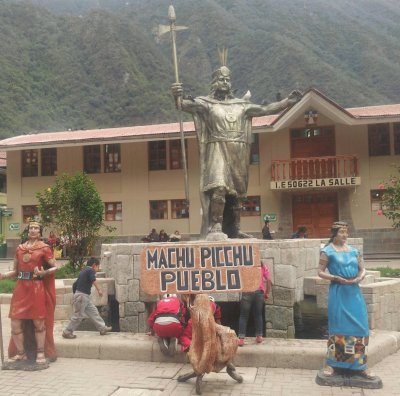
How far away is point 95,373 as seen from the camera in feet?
18.0

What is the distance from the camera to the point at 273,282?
6.29m

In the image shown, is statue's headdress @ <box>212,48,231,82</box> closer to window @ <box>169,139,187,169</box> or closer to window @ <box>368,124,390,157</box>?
window @ <box>368,124,390,157</box>

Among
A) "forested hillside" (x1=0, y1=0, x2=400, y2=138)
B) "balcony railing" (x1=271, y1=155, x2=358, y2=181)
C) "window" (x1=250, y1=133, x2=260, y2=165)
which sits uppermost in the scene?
"forested hillside" (x1=0, y1=0, x2=400, y2=138)

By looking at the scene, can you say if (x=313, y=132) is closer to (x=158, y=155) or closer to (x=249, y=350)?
(x=158, y=155)

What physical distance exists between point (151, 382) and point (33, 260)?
1.87 metres

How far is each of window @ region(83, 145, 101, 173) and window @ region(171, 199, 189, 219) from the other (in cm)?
402

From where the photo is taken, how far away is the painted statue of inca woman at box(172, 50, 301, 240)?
7.48 metres

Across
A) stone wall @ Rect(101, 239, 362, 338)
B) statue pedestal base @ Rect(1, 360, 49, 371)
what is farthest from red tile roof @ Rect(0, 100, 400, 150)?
statue pedestal base @ Rect(1, 360, 49, 371)

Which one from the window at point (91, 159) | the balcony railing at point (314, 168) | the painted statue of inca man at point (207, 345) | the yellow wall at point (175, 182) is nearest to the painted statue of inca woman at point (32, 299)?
the painted statue of inca man at point (207, 345)

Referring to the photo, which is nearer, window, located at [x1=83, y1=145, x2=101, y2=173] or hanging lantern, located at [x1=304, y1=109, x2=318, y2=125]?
hanging lantern, located at [x1=304, y1=109, x2=318, y2=125]

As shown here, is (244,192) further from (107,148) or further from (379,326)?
(107,148)

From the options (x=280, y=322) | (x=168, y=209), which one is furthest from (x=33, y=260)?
(x=168, y=209)

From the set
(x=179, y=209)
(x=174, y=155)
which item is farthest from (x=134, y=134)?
(x=179, y=209)

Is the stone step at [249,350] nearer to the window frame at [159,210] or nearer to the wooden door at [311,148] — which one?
the wooden door at [311,148]
